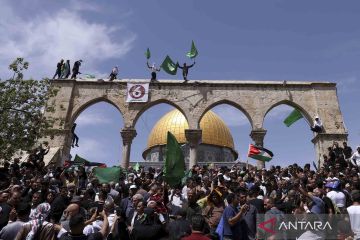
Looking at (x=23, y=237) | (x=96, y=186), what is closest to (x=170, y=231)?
(x=23, y=237)

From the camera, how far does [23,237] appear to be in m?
5.10

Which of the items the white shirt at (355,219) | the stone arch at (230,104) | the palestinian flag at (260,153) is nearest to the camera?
the white shirt at (355,219)

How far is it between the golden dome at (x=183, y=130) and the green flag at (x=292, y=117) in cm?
1816

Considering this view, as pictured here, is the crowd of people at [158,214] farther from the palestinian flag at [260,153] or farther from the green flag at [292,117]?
the green flag at [292,117]

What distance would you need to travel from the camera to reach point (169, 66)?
2614 cm

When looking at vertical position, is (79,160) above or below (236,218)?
above

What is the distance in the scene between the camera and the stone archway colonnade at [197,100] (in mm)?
24812

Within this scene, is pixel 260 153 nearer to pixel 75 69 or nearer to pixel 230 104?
pixel 230 104

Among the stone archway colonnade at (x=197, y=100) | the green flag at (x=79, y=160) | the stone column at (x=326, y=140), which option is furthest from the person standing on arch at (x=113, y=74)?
the stone column at (x=326, y=140)

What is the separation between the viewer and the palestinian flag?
818 inches

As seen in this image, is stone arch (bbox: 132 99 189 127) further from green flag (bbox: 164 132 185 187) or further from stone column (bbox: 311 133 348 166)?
green flag (bbox: 164 132 185 187)

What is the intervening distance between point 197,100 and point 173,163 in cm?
1585

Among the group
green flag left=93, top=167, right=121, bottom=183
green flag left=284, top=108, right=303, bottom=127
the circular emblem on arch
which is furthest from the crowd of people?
the circular emblem on arch

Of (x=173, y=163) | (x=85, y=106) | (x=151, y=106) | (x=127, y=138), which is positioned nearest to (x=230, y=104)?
(x=151, y=106)
